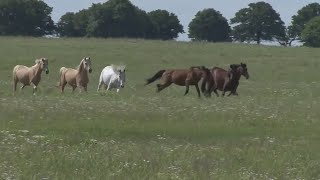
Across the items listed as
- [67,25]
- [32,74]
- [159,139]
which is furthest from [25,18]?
[159,139]

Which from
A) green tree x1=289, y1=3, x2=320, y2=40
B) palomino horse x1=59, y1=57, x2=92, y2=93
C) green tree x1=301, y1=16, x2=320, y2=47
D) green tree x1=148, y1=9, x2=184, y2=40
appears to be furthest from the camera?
green tree x1=289, y1=3, x2=320, y2=40

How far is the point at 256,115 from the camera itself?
20.8 meters

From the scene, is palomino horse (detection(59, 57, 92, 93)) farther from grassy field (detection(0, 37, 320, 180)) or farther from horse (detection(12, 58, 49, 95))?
grassy field (detection(0, 37, 320, 180))

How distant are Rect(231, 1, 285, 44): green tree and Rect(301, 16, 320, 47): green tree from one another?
2115cm

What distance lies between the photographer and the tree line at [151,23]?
102 m

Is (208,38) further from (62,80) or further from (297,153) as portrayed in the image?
(297,153)

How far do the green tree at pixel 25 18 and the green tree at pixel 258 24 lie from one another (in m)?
28.4

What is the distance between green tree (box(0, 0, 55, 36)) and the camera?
10012 centimetres

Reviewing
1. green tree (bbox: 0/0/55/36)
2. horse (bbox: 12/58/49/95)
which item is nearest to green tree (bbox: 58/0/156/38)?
green tree (bbox: 0/0/55/36)

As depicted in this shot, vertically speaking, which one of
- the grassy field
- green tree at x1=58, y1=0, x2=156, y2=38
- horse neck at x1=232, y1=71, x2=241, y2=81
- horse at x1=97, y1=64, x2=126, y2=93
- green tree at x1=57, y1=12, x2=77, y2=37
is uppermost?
the grassy field

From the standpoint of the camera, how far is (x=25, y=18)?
104 metres

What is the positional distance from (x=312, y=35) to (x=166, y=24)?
28359 mm

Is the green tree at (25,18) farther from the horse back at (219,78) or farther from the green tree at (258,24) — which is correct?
the horse back at (219,78)

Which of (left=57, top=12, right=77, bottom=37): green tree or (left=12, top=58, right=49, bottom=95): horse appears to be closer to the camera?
(left=12, top=58, right=49, bottom=95): horse
